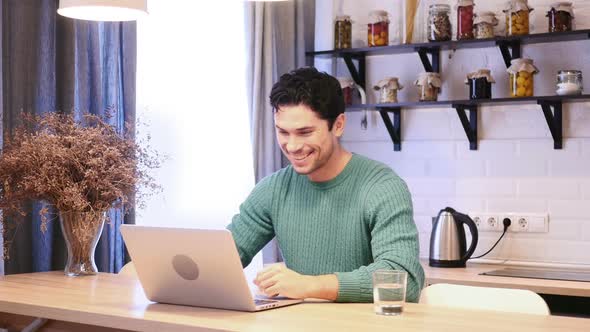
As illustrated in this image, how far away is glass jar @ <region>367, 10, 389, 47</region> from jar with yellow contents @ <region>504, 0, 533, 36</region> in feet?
1.87

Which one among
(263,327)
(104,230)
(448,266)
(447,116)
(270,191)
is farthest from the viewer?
(447,116)

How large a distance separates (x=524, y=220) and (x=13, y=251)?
204cm

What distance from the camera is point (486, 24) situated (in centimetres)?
374

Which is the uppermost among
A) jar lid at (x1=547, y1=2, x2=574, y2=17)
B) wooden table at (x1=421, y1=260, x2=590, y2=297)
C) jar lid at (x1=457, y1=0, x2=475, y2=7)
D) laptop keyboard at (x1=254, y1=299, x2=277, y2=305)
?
jar lid at (x1=457, y1=0, x2=475, y2=7)

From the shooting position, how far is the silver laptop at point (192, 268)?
6.52 ft

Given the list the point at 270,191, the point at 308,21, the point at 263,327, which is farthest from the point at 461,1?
the point at 263,327

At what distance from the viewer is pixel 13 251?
9.65 ft

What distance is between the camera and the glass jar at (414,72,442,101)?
3877 mm

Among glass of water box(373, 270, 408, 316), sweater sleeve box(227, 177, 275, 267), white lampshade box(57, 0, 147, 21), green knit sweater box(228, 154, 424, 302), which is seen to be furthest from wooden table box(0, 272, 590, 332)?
white lampshade box(57, 0, 147, 21)

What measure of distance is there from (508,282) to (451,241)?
1.46 feet

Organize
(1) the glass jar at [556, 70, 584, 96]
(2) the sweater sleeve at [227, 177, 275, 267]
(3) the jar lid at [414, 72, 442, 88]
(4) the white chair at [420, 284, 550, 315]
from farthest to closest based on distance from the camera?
(3) the jar lid at [414, 72, 442, 88] → (1) the glass jar at [556, 70, 584, 96] → (2) the sweater sleeve at [227, 177, 275, 267] → (4) the white chair at [420, 284, 550, 315]

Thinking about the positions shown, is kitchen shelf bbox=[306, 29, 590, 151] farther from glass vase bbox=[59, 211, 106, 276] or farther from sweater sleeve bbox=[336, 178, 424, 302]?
glass vase bbox=[59, 211, 106, 276]

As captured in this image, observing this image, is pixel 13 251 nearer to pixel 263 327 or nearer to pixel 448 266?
pixel 263 327

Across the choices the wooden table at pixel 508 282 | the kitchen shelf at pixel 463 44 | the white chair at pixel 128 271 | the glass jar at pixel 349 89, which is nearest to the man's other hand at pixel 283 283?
the white chair at pixel 128 271
